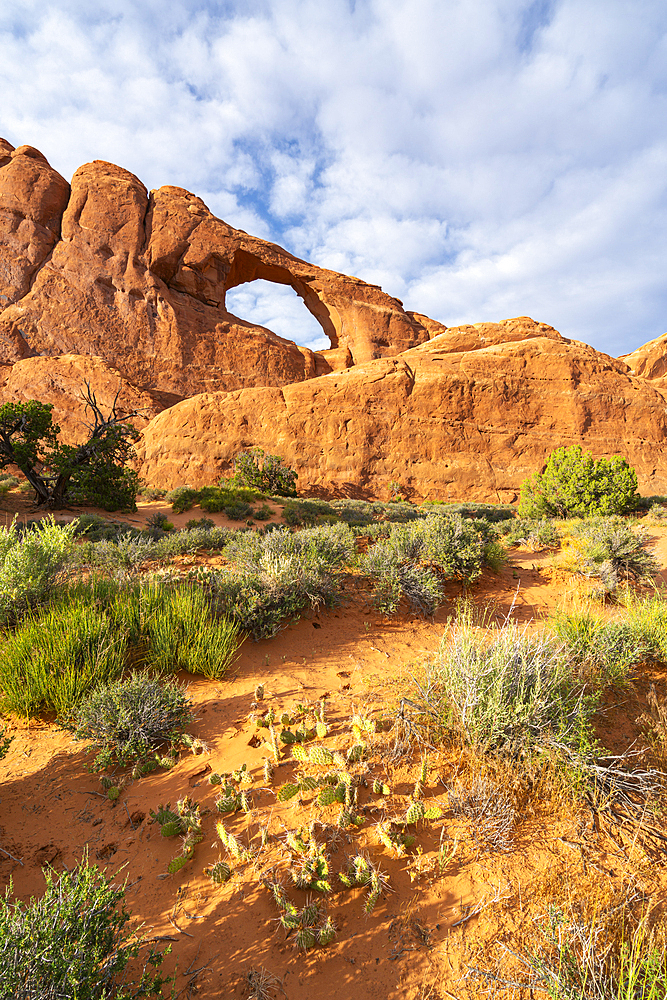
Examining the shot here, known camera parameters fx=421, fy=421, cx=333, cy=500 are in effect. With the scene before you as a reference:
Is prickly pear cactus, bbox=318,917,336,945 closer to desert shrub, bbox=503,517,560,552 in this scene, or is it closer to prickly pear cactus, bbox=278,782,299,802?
prickly pear cactus, bbox=278,782,299,802

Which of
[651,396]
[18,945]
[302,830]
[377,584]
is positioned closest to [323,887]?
[302,830]

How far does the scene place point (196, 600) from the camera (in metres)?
4.48

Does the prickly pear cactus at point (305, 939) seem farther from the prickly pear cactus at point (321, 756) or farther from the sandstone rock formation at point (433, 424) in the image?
the sandstone rock formation at point (433, 424)

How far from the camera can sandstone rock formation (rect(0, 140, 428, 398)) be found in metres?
29.8

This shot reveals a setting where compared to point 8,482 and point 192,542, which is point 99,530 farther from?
point 8,482

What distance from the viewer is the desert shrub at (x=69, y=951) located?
1.37 m

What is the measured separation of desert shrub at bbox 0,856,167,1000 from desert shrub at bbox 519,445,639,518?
12.3 metres

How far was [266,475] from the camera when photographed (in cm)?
2211

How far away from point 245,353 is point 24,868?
35.5 metres

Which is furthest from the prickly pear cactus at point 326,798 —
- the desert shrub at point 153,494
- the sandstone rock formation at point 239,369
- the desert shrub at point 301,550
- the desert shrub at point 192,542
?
the sandstone rock formation at point 239,369

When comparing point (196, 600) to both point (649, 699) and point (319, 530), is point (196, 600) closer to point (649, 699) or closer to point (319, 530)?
point (319, 530)

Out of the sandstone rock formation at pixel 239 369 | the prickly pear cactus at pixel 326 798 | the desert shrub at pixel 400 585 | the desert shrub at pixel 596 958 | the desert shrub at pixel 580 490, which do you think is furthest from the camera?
the sandstone rock formation at pixel 239 369

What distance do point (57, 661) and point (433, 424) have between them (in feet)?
81.8

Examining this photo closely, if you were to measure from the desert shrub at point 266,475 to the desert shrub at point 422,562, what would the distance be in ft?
49.1
